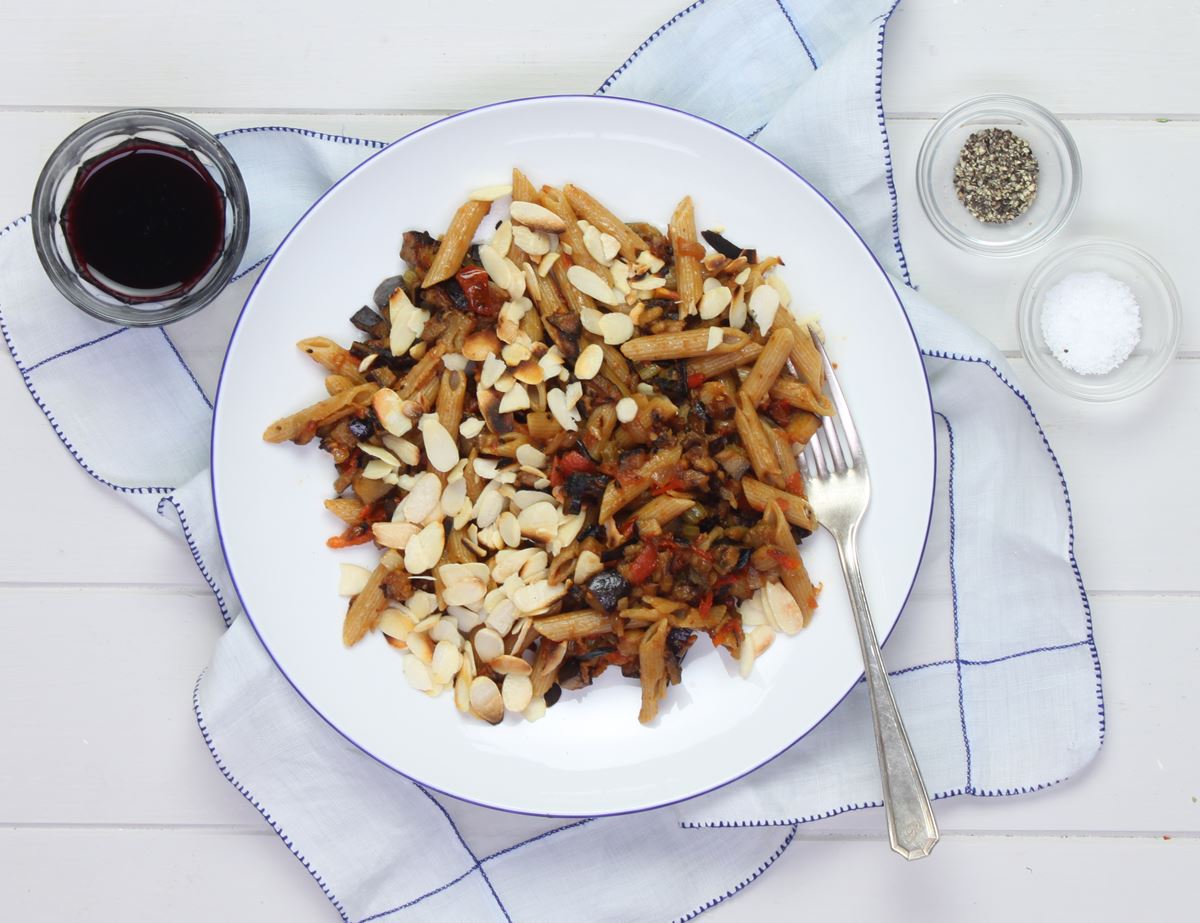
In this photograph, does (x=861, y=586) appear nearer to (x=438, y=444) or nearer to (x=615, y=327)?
(x=615, y=327)

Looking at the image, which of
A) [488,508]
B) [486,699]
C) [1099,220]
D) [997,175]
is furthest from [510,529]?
[1099,220]

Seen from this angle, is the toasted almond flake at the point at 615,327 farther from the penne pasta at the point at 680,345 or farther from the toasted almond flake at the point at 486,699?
the toasted almond flake at the point at 486,699

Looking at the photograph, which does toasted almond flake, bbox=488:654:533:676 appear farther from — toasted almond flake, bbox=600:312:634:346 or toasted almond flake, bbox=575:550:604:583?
toasted almond flake, bbox=600:312:634:346

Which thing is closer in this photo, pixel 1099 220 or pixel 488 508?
pixel 488 508

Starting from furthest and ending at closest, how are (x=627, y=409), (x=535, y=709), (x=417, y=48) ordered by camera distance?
(x=417, y=48) < (x=535, y=709) < (x=627, y=409)

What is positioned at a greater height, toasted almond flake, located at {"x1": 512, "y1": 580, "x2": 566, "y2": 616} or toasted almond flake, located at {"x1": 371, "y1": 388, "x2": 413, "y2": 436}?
toasted almond flake, located at {"x1": 371, "y1": 388, "x2": 413, "y2": 436}

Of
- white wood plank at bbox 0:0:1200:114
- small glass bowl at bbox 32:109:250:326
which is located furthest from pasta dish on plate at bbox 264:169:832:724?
white wood plank at bbox 0:0:1200:114
